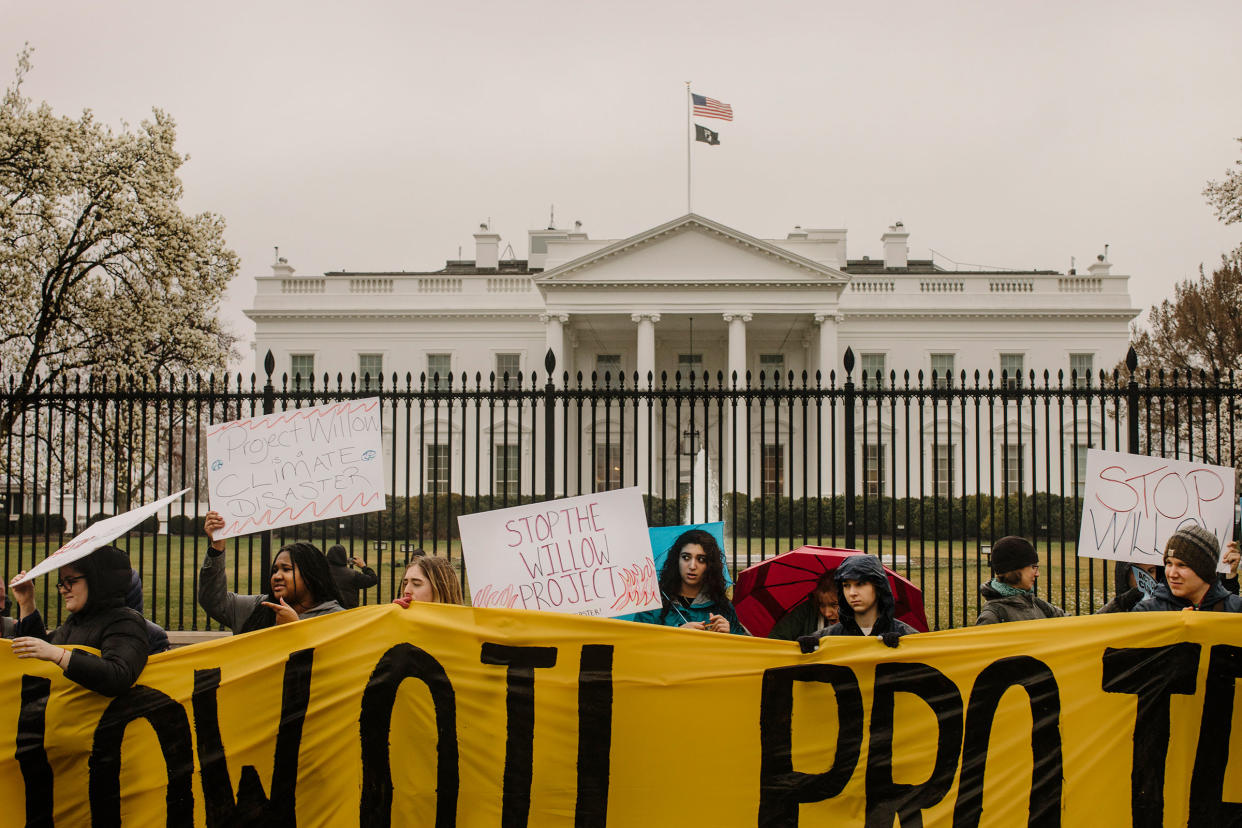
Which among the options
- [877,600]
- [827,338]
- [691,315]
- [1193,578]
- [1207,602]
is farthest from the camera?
[691,315]

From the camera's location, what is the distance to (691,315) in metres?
38.7

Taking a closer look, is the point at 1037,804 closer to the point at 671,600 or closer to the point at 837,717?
the point at 837,717

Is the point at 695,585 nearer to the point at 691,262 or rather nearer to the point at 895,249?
the point at 691,262

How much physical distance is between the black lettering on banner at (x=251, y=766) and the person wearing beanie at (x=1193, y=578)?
3.96m

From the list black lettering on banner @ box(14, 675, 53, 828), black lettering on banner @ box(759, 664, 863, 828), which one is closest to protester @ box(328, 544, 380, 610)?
black lettering on banner @ box(14, 675, 53, 828)

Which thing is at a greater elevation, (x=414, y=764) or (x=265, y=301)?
(x=265, y=301)

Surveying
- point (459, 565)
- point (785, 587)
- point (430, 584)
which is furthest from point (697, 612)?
point (459, 565)

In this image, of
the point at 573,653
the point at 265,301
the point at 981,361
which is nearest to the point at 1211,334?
the point at 981,361

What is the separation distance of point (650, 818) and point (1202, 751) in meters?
2.36

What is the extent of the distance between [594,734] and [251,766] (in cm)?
148

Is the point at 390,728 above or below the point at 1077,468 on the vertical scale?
below

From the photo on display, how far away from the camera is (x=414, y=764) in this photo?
396 centimetres

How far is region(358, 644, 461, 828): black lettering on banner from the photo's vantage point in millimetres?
3908

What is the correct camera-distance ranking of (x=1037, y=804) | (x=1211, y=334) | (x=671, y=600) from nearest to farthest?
(x=1037, y=804), (x=671, y=600), (x=1211, y=334)
